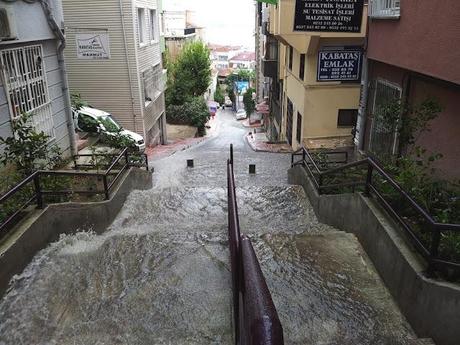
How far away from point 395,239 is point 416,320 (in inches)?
37.2

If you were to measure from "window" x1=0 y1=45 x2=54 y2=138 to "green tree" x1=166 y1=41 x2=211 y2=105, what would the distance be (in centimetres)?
2497

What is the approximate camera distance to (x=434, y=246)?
3.87m

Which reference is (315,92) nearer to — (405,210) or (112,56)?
(112,56)

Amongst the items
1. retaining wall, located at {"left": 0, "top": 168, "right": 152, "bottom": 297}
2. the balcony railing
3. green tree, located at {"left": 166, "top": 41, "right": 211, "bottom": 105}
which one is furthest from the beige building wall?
green tree, located at {"left": 166, "top": 41, "right": 211, "bottom": 105}

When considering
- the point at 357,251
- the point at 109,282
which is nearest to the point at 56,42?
the point at 109,282

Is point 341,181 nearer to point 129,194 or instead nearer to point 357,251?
point 357,251

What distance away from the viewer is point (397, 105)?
7.29m

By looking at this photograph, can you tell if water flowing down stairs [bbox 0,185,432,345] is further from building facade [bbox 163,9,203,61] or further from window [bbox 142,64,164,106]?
building facade [bbox 163,9,203,61]

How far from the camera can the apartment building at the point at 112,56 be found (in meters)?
18.0

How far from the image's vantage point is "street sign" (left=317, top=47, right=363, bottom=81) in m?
14.8

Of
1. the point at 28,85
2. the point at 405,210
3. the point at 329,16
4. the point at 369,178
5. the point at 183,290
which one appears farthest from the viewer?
the point at 329,16

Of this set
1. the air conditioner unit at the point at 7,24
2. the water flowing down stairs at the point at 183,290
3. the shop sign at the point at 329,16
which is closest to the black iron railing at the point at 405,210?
the water flowing down stairs at the point at 183,290

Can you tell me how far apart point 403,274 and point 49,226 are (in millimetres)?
4965

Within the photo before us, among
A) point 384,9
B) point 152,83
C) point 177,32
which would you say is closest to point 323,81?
point 384,9
